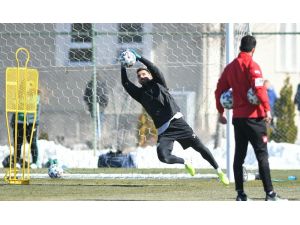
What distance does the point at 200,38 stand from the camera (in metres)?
21.5

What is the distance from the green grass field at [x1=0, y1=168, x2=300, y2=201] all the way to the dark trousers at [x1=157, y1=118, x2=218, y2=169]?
36cm

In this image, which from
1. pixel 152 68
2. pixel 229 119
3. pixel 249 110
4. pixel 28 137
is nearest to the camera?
pixel 249 110

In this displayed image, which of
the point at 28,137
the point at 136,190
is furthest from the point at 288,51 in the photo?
the point at 136,190

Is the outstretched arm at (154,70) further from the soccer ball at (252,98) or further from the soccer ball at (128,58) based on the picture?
the soccer ball at (252,98)

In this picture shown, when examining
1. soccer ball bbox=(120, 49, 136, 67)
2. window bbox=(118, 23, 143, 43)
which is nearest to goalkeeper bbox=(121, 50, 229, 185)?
soccer ball bbox=(120, 49, 136, 67)

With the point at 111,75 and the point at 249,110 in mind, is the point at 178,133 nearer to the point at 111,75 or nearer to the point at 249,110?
the point at 249,110

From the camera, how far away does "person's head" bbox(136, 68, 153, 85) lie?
43.8 feet

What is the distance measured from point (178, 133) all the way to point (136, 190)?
96cm

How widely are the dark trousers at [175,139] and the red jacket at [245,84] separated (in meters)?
2.23

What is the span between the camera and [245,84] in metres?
11.1

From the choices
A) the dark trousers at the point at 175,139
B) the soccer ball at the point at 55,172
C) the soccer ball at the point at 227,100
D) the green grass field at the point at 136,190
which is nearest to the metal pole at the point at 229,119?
the green grass field at the point at 136,190

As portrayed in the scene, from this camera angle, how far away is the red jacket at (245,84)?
430 inches
